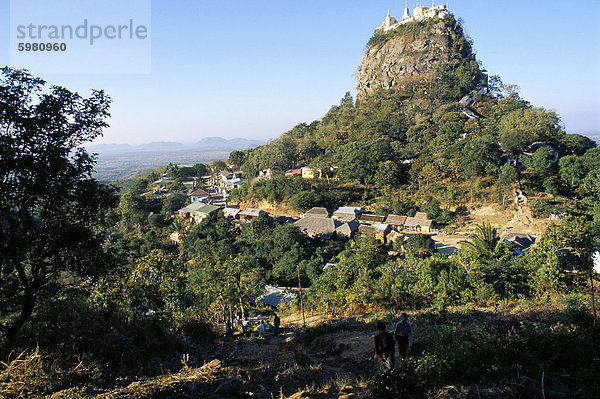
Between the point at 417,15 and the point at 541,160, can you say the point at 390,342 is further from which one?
the point at 417,15

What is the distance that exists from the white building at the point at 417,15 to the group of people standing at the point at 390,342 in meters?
57.0

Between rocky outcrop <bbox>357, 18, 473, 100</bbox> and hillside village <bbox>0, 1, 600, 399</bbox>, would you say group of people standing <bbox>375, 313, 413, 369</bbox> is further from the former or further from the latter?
rocky outcrop <bbox>357, 18, 473, 100</bbox>

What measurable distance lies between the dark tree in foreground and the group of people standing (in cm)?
478

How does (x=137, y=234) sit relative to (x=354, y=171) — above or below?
below

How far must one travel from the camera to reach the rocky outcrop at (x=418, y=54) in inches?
1834

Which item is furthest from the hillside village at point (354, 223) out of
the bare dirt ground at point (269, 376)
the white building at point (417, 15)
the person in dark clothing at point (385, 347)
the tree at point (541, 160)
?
the white building at point (417, 15)

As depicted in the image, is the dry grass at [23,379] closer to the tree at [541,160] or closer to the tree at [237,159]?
the tree at [541,160]

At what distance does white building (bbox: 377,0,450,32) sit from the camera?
50188 mm

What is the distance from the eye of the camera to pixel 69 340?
4.82 meters

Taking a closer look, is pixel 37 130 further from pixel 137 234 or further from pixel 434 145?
pixel 434 145

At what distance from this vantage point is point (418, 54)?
157 ft

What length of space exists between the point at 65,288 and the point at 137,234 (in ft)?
87.4

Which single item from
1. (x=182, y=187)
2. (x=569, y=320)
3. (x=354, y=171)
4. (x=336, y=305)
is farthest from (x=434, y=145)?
(x=182, y=187)

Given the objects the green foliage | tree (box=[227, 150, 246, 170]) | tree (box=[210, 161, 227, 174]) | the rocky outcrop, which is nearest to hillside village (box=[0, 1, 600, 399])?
the green foliage
